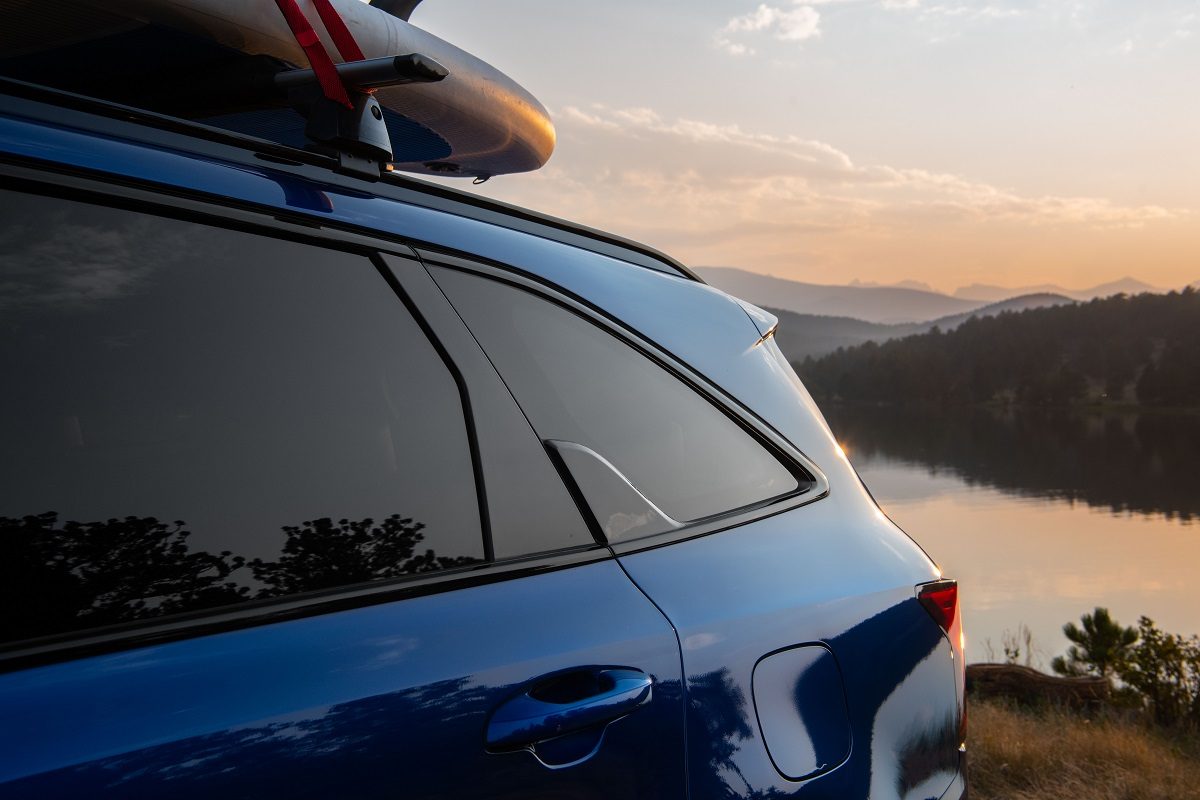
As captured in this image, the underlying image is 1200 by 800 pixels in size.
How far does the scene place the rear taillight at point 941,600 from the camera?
1797 millimetres

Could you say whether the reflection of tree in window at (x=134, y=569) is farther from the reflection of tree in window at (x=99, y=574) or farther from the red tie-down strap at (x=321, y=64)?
the red tie-down strap at (x=321, y=64)

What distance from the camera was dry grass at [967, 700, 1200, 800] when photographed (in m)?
5.79

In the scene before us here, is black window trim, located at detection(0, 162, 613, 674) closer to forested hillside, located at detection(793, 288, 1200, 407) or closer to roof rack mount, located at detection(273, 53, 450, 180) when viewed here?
roof rack mount, located at detection(273, 53, 450, 180)

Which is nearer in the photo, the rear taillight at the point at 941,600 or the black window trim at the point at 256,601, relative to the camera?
the black window trim at the point at 256,601

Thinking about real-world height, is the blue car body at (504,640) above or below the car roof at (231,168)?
below

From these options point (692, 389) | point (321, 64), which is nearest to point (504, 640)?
point (692, 389)

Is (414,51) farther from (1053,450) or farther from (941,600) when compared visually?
(1053,450)

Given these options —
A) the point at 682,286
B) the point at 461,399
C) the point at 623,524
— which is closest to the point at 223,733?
the point at 461,399

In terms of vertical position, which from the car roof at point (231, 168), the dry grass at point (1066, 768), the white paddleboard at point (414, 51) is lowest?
the dry grass at point (1066, 768)

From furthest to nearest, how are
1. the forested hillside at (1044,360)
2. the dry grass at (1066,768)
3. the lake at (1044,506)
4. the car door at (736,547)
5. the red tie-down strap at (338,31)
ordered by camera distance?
1. the forested hillside at (1044,360)
2. the lake at (1044,506)
3. the dry grass at (1066,768)
4. the red tie-down strap at (338,31)
5. the car door at (736,547)

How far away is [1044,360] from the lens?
131m

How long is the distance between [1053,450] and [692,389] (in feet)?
450

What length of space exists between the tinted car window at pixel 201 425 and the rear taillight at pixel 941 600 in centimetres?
99

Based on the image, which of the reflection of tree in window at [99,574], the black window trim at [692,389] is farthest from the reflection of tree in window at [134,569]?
the black window trim at [692,389]
